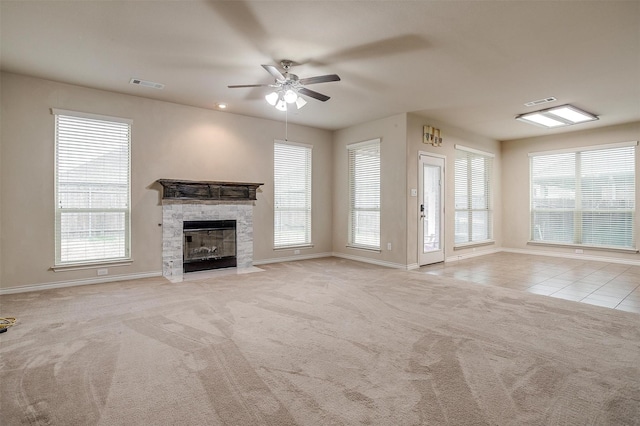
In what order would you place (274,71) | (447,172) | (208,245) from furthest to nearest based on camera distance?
(447,172)
(208,245)
(274,71)

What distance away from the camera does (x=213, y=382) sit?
2.16 metres

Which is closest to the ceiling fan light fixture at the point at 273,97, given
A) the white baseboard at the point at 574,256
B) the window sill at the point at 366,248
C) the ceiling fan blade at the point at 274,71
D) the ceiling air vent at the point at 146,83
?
the ceiling fan blade at the point at 274,71

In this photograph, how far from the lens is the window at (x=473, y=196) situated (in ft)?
24.3

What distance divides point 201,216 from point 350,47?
3753 mm

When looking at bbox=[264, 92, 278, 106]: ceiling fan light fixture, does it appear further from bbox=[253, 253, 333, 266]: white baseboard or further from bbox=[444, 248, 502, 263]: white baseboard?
bbox=[444, 248, 502, 263]: white baseboard

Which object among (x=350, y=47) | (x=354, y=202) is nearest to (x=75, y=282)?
(x=350, y=47)

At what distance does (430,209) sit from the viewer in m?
6.70

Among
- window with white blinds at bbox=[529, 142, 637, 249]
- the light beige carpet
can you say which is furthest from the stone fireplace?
window with white blinds at bbox=[529, 142, 637, 249]

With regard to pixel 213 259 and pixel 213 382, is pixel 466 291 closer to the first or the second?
pixel 213 382

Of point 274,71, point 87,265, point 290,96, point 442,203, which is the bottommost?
point 87,265

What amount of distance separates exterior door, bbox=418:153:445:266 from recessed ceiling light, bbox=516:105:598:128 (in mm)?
1737

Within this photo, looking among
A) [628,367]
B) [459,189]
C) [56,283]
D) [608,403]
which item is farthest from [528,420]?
[459,189]

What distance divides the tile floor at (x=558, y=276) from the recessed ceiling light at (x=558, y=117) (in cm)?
284

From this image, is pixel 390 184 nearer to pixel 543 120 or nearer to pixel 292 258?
pixel 292 258
